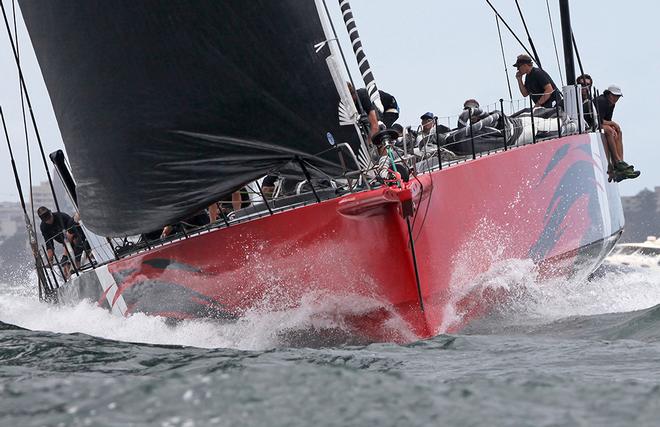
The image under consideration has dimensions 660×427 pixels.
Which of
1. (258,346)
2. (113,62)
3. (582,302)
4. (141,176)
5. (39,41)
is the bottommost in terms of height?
(582,302)

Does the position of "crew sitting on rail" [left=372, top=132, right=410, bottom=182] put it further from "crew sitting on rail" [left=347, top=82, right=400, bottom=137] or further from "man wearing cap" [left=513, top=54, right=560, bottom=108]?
"man wearing cap" [left=513, top=54, right=560, bottom=108]

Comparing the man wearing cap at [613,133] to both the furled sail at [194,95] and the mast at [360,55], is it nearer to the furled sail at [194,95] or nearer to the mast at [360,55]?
the mast at [360,55]

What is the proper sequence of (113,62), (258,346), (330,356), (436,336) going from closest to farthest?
1. (330,356)
2. (436,336)
3. (258,346)
4. (113,62)

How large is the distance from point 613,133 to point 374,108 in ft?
16.9

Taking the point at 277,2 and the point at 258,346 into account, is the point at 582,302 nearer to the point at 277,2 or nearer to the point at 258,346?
the point at 258,346

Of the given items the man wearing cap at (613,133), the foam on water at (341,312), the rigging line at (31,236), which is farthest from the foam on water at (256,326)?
the man wearing cap at (613,133)

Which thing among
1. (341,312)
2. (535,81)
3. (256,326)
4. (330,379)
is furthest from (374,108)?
(535,81)

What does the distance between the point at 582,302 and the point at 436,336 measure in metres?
2.65

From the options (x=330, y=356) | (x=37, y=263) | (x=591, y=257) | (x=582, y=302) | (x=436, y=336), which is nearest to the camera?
(x=330, y=356)

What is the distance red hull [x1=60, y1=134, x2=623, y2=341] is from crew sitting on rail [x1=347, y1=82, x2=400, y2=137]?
618 millimetres

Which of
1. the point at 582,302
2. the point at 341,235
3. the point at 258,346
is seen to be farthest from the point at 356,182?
the point at 582,302

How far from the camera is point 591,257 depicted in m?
9.79

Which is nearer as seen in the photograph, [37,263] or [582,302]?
[582,302]

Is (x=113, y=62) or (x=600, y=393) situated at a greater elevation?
(x=113, y=62)
